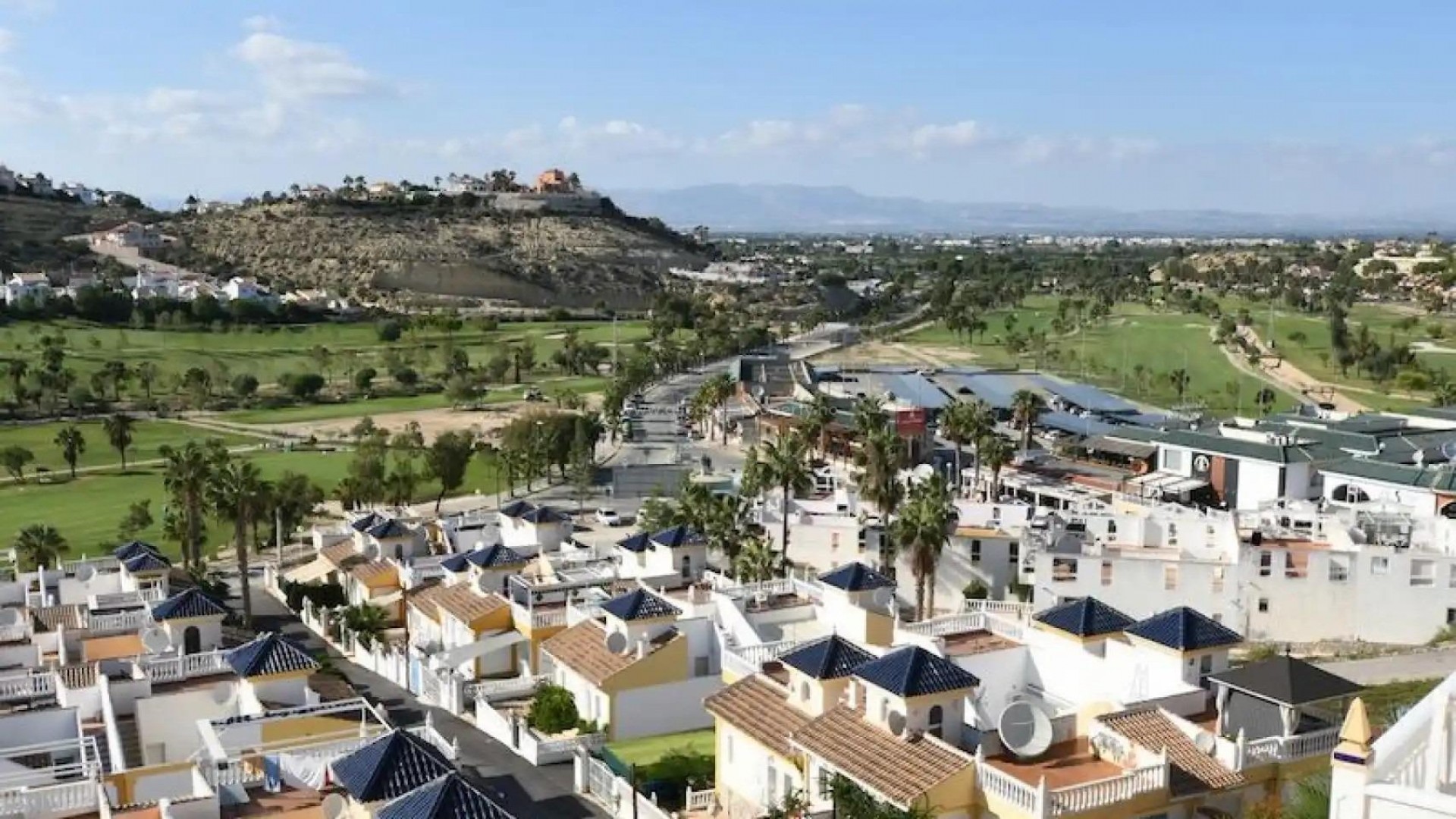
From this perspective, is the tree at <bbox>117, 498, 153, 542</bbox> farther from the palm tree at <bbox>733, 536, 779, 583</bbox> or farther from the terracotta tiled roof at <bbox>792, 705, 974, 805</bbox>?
the terracotta tiled roof at <bbox>792, 705, 974, 805</bbox>

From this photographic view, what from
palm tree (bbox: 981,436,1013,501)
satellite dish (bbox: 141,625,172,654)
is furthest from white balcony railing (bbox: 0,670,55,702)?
palm tree (bbox: 981,436,1013,501)

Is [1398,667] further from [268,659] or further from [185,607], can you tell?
[185,607]

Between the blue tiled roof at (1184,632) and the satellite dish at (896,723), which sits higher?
the blue tiled roof at (1184,632)

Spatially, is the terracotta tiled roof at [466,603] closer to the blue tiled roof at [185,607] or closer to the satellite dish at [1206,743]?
the blue tiled roof at [185,607]

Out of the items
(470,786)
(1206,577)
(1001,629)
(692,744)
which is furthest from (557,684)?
(1206,577)

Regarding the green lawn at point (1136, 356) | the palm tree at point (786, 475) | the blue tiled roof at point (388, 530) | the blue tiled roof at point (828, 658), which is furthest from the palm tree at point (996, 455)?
the green lawn at point (1136, 356)

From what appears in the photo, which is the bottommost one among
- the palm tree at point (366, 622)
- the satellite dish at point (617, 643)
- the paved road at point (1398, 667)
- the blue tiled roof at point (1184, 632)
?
the palm tree at point (366, 622)

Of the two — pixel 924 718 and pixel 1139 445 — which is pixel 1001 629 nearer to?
pixel 924 718
